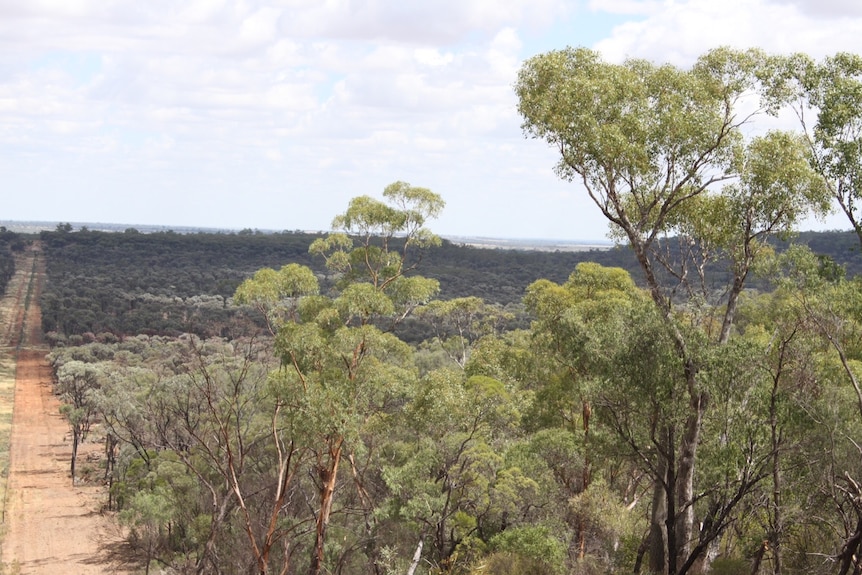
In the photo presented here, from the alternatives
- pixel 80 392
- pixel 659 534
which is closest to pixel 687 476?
pixel 659 534

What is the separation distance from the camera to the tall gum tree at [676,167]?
13.2m

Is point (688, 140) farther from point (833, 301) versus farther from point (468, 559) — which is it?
point (468, 559)

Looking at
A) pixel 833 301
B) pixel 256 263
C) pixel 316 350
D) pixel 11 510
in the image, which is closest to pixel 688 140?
pixel 833 301

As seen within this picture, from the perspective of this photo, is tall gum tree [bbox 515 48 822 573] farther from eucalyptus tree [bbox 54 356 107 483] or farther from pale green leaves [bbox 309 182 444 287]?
eucalyptus tree [bbox 54 356 107 483]

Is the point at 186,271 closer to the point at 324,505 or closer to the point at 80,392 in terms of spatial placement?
the point at 80,392

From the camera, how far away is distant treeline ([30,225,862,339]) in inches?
3182

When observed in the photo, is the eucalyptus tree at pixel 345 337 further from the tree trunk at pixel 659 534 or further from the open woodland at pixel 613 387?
the tree trunk at pixel 659 534

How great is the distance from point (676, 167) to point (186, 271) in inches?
4258

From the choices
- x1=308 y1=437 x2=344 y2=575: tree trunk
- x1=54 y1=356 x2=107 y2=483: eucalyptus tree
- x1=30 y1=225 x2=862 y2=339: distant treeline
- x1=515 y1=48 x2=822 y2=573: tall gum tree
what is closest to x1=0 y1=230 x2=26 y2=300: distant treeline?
x1=30 y1=225 x2=862 y2=339: distant treeline

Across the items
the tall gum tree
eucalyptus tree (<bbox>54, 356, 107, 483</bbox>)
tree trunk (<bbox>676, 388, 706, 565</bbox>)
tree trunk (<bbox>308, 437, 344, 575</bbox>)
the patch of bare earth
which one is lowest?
the patch of bare earth

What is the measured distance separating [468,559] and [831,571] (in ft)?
23.1

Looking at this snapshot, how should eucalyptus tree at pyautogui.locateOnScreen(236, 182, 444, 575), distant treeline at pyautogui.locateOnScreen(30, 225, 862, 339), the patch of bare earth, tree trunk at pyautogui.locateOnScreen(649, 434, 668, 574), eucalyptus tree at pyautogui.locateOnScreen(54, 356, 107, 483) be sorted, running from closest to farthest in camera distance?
tree trunk at pyautogui.locateOnScreen(649, 434, 668, 574) < eucalyptus tree at pyautogui.locateOnScreen(236, 182, 444, 575) < the patch of bare earth < eucalyptus tree at pyautogui.locateOnScreen(54, 356, 107, 483) < distant treeline at pyautogui.locateOnScreen(30, 225, 862, 339)

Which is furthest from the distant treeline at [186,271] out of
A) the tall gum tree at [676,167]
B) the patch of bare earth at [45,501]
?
the tall gum tree at [676,167]

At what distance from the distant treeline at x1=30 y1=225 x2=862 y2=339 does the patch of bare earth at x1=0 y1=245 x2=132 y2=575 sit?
12.2 m
